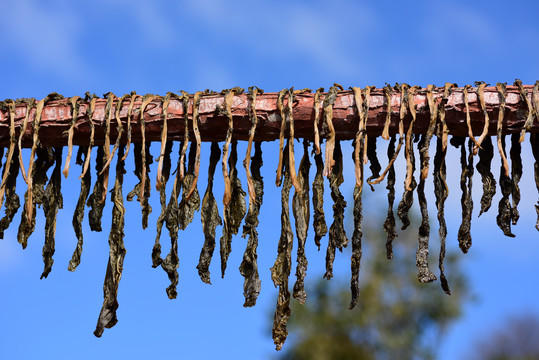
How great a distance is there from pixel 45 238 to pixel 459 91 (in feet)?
5.78

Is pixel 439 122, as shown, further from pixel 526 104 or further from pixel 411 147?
pixel 526 104

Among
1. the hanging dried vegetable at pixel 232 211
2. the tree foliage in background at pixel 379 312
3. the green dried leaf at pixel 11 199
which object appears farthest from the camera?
the tree foliage in background at pixel 379 312

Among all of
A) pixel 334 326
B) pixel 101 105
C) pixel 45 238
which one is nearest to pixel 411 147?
pixel 101 105

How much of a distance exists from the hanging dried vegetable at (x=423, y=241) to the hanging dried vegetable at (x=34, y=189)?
153cm

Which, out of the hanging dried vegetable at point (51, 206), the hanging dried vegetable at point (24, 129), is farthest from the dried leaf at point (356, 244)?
the hanging dried vegetable at point (24, 129)

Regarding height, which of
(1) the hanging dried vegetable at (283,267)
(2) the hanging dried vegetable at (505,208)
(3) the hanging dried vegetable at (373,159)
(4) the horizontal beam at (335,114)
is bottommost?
(1) the hanging dried vegetable at (283,267)

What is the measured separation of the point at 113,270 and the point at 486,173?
1537 millimetres

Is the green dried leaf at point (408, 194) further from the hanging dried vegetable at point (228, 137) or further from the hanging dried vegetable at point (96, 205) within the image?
the hanging dried vegetable at point (96, 205)

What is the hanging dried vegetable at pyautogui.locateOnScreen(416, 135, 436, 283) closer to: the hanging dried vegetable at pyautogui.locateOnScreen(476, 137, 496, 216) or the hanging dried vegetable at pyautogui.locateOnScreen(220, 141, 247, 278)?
the hanging dried vegetable at pyautogui.locateOnScreen(476, 137, 496, 216)

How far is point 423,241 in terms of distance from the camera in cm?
297

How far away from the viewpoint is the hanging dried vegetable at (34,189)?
3.14 meters

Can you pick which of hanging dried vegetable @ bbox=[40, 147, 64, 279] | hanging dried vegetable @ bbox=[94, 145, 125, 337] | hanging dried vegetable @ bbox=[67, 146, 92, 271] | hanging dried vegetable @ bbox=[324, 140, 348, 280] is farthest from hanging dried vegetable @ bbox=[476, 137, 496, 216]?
hanging dried vegetable @ bbox=[40, 147, 64, 279]

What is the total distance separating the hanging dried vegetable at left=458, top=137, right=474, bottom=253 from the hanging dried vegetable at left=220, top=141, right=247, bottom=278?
86 cm

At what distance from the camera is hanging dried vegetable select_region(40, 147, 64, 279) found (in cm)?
315
